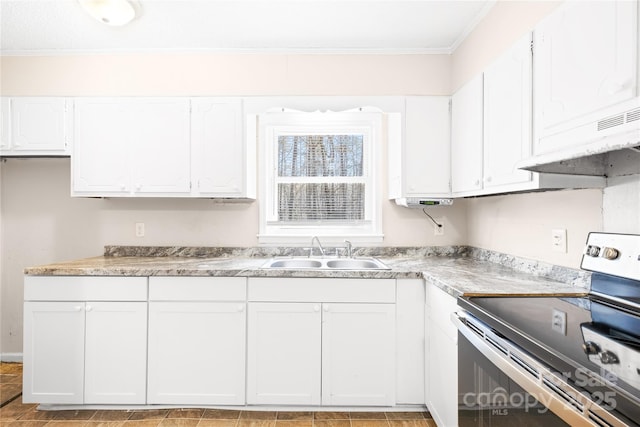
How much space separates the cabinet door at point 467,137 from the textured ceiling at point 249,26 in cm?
50

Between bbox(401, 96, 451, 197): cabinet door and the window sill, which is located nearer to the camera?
bbox(401, 96, 451, 197): cabinet door

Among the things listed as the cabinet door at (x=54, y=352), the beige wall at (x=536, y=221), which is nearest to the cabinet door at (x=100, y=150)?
the cabinet door at (x=54, y=352)

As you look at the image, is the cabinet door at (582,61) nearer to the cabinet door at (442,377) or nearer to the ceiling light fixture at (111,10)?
the cabinet door at (442,377)

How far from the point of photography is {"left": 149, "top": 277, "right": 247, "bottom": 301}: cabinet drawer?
6.75 feet

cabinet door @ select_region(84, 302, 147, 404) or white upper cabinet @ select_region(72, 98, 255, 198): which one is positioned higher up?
white upper cabinet @ select_region(72, 98, 255, 198)

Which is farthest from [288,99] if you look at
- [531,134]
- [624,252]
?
[624,252]

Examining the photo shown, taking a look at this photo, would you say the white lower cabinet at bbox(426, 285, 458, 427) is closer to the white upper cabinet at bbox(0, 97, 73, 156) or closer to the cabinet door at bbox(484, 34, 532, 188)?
the cabinet door at bbox(484, 34, 532, 188)

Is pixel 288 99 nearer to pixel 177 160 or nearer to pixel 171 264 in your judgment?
pixel 177 160

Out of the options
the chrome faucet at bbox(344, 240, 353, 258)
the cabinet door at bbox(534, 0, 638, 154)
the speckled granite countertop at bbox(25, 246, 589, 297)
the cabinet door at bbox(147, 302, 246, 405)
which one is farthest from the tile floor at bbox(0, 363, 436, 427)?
the cabinet door at bbox(534, 0, 638, 154)

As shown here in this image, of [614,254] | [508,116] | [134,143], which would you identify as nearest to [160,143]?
[134,143]

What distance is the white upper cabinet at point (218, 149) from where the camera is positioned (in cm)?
246

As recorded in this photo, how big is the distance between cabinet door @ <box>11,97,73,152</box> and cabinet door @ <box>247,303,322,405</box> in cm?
194

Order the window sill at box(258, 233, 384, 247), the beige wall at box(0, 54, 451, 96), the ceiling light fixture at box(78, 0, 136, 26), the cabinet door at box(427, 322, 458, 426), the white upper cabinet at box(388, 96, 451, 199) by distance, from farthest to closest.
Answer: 1. the window sill at box(258, 233, 384, 247)
2. the beige wall at box(0, 54, 451, 96)
3. the white upper cabinet at box(388, 96, 451, 199)
4. the ceiling light fixture at box(78, 0, 136, 26)
5. the cabinet door at box(427, 322, 458, 426)

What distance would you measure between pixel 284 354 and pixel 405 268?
35.4 inches
